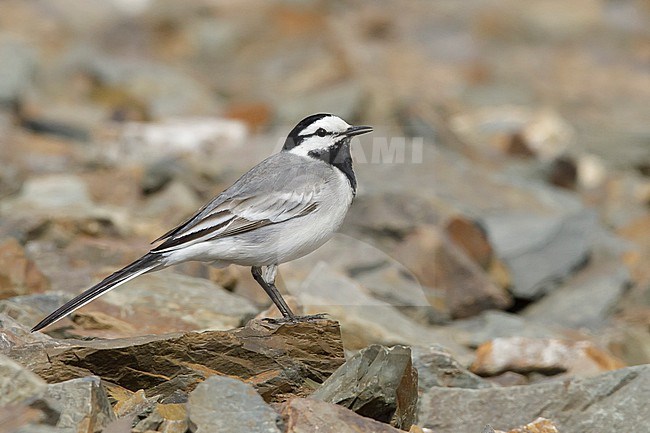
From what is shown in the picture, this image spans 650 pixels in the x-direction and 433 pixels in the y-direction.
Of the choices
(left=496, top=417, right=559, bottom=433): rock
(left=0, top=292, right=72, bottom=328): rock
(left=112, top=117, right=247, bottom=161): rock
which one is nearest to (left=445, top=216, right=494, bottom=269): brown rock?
(left=112, top=117, right=247, bottom=161): rock

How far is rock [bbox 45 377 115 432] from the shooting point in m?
4.57

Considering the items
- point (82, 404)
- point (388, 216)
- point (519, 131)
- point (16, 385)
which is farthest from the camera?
point (519, 131)

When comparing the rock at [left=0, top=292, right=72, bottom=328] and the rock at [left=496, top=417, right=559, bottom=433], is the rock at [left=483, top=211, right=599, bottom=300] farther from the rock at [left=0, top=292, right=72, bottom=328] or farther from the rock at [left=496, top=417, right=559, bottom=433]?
the rock at [left=0, top=292, right=72, bottom=328]

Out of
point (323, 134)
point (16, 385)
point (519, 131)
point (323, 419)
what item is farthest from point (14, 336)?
point (519, 131)

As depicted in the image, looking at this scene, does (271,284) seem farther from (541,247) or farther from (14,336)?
(541,247)

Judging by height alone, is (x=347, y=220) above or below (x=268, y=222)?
below

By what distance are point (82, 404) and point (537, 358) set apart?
4.10m

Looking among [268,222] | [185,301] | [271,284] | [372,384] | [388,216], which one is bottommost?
[388,216]

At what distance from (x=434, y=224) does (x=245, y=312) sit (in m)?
4.34

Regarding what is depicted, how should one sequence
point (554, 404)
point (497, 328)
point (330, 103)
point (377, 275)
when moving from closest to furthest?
point (554, 404) → point (497, 328) → point (377, 275) → point (330, 103)

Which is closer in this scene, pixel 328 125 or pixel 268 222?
pixel 268 222

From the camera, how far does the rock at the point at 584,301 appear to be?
34.4ft

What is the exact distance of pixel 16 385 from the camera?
4.34m

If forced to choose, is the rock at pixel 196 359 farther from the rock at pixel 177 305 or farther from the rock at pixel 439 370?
the rock at pixel 177 305
